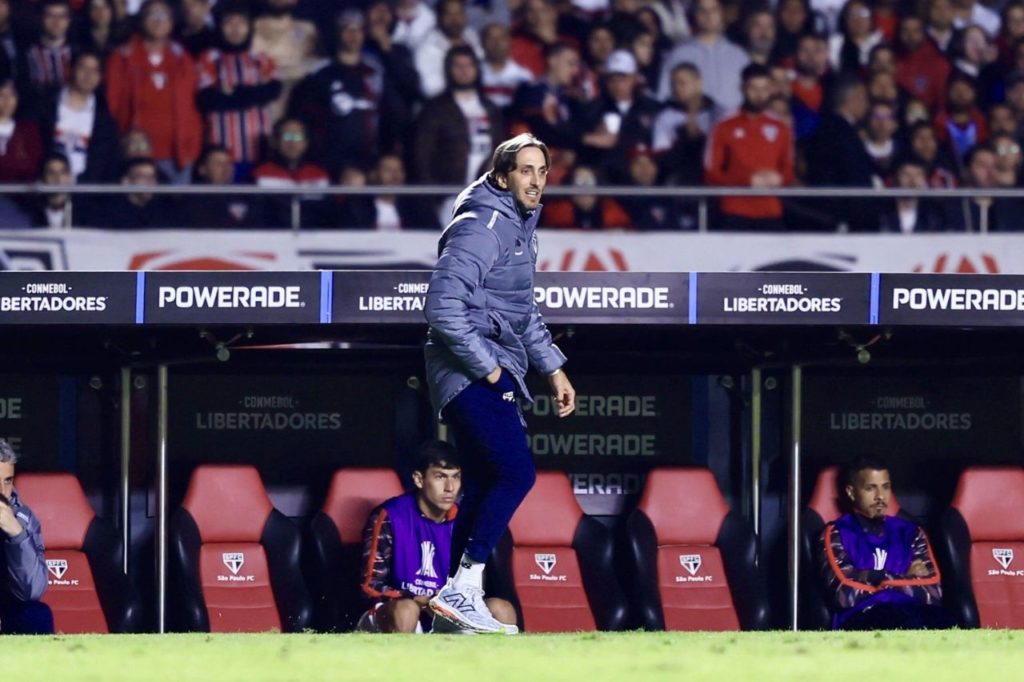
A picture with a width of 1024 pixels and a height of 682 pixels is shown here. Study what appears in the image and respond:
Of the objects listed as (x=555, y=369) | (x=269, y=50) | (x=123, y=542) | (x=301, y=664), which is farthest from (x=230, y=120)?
(x=301, y=664)

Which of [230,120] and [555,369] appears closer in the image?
[555,369]

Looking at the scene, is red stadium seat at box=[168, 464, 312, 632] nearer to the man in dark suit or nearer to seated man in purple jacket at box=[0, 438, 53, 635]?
seated man in purple jacket at box=[0, 438, 53, 635]

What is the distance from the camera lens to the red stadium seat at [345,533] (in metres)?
9.49

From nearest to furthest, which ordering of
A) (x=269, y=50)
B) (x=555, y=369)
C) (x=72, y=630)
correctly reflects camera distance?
(x=555, y=369), (x=72, y=630), (x=269, y=50)

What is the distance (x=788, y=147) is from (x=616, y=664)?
293 inches

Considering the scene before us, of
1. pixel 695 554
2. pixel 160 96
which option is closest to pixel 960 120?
pixel 695 554

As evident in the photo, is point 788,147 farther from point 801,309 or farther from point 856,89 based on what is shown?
point 801,309

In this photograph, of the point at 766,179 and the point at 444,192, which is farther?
the point at 766,179

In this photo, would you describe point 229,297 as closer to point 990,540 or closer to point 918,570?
point 918,570

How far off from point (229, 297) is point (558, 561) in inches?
92.6

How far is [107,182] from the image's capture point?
456 inches

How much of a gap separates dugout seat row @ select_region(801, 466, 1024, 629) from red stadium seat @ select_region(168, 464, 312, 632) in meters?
2.57

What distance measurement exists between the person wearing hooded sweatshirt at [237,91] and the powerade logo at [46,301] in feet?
12.0

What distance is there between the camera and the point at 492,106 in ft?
39.7
